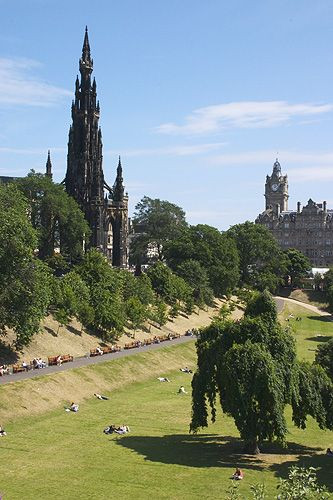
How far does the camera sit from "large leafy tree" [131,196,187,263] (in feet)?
502

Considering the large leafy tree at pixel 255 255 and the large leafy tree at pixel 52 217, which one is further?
the large leafy tree at pixel 255 255

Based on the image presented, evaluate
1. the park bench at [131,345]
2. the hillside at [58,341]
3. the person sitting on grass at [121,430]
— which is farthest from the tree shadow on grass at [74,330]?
the person sitting on grass at [121,430]

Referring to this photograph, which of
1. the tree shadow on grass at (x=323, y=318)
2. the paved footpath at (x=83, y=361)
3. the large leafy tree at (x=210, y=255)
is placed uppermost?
the large leafy tree at (x=210, y=255)

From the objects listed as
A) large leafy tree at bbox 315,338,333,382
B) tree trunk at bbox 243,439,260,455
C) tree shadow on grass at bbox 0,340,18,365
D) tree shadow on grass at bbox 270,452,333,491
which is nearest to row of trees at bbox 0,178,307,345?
tree shadow on grass at bbox 0,340,18,365

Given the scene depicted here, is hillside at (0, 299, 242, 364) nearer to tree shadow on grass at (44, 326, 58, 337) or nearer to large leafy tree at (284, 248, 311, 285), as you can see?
tree shadow on grass at (44, 326, 58, 337)

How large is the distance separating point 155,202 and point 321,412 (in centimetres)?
12132

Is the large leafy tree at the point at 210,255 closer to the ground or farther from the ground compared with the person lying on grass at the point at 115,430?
farther from the ground

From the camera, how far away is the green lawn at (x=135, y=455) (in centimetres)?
3259

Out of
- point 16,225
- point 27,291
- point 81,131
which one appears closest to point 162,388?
point 27,291

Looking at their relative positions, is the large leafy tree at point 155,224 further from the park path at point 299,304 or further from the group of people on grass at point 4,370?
the group of people on grass at point 4,370

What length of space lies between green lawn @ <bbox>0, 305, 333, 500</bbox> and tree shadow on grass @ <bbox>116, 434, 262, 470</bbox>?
5 centimetres

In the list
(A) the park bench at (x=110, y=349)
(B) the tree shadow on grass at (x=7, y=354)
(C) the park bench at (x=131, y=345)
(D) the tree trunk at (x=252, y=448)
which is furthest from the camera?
(C) the park bench at (x=131, y=345)

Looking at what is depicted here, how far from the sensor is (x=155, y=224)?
509ft

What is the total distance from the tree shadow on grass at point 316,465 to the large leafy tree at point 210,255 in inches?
3290
